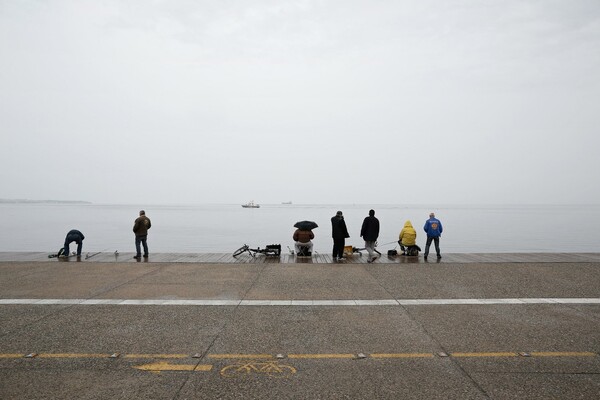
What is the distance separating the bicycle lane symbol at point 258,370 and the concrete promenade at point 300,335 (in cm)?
2

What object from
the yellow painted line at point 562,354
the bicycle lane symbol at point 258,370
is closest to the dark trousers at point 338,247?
the yellow painted line at point 562,354

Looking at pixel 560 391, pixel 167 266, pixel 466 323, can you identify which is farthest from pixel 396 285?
pixel 167 266

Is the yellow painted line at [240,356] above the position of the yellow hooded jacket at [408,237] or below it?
below

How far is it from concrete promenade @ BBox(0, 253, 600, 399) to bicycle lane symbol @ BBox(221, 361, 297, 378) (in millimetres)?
24

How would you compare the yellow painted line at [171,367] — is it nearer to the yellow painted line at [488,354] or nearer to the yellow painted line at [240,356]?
the yellow painted line at [240,356]

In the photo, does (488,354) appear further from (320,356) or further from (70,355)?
(70,355)

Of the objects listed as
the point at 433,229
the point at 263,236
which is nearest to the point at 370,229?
the point at 433,229

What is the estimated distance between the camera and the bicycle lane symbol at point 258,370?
4180 mm

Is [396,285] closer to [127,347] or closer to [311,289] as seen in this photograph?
[311,289]

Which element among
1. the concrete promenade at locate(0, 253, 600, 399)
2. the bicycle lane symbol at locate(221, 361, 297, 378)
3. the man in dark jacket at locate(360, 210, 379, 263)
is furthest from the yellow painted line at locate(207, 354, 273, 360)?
the man in dark jacket at locate(360, 210, 379, 263)

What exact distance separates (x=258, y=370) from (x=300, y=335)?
4.14ft

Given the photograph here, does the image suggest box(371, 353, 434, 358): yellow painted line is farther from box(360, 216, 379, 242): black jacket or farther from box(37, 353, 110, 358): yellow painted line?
box(360, 216, 379, 242): black jacket

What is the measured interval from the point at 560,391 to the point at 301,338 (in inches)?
129

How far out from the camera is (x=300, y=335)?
5.42 meters
